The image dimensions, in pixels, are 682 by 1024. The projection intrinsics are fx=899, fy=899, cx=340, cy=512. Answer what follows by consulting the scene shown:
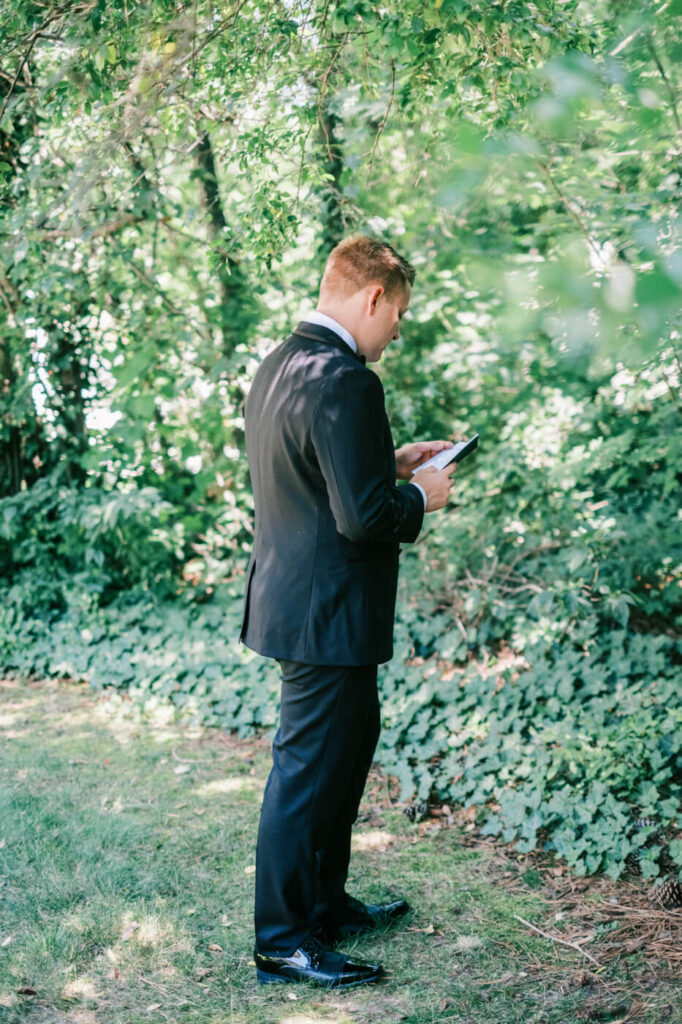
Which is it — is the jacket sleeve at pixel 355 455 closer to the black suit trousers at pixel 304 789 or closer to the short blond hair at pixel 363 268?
the short blond hair at pixel 363 268

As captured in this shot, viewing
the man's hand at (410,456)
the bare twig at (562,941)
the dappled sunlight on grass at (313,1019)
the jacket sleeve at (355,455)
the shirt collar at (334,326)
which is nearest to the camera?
the jacket sleeve at (355,455)

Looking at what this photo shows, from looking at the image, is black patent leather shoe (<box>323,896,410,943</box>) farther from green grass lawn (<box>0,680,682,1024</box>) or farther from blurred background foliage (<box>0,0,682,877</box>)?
blurred background foliage (<box>0,0,682,877</box>)

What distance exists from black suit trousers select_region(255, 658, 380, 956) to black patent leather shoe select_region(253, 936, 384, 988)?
3cm

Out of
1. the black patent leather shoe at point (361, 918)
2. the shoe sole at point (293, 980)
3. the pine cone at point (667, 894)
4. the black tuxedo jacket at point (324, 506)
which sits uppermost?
the black tuxedo jacket at point (324, 506)

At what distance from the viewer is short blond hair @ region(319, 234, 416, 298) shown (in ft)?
8.63

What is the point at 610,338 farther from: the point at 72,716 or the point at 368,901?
the point at 72,716

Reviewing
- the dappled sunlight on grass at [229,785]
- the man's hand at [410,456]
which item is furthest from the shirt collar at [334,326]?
the dappled sunlight on grass at [229,785]

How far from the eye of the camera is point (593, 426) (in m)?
5.51

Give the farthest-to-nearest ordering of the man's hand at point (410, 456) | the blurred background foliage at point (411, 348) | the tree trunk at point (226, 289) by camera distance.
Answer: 1. the tree trunk at point (226, 289)
2. the man's hand at point (410, 456)
3. the blurred background foliage at point (411, 348)

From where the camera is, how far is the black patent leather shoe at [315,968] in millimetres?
2721

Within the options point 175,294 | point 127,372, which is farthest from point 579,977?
point 175,294

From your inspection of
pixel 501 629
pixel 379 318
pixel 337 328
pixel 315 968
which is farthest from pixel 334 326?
pixel 501 629

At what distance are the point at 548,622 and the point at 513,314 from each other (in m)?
3.73

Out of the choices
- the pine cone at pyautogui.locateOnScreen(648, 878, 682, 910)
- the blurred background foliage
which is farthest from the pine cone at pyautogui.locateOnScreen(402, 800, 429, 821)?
the pine cone at pyautogui.locateOnScreen(648, 878, 682, 910)
